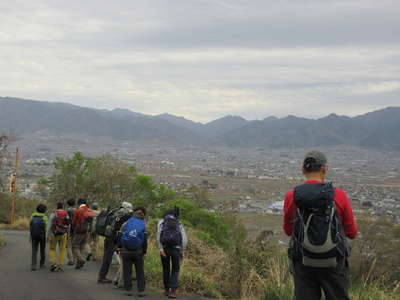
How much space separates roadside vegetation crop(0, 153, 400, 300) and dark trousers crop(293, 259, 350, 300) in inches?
70.0

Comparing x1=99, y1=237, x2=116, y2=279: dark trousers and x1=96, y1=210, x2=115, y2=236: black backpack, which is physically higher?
x1=96, y1=210, x2=115, y2=236: black backpack

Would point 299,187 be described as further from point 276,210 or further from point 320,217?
point 276,210

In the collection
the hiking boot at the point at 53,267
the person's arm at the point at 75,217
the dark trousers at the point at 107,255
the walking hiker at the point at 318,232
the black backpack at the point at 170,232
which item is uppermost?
the walking hiker at the point at 318,232

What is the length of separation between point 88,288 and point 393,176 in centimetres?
14462

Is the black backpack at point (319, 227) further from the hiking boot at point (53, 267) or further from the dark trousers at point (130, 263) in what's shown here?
the hiking boot at point (53, 267)

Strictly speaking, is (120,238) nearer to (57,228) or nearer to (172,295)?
(172,295)

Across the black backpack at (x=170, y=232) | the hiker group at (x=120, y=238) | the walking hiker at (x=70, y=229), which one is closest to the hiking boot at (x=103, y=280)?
the hiker group at (x=120, y=238)

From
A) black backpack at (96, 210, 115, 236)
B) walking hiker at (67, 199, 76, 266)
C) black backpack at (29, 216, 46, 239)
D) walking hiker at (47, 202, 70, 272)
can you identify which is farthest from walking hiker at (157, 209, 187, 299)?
walking hiker at (67, 199, 76, 266)

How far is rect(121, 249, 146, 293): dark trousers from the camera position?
356 inches

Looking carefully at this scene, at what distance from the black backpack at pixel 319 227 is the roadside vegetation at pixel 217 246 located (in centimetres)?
216

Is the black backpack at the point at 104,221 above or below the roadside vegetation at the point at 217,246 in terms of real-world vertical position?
above

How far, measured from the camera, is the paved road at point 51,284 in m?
8.88

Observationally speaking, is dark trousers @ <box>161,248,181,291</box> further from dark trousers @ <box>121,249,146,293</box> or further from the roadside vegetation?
the roadside vegetation

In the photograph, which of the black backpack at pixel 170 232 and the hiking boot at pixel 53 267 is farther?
the hiking boot at pixel 53 267
